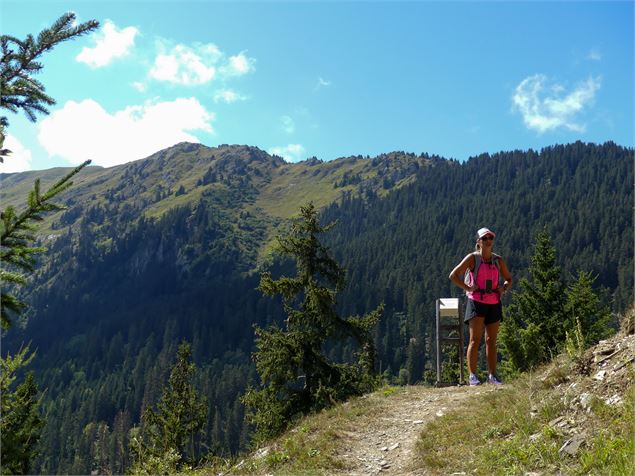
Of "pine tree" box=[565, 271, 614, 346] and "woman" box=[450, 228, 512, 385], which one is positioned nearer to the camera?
"woman" box=[450, 228, 512, 385]

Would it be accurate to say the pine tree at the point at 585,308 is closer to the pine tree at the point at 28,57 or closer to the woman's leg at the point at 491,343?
the woman's leg at the point at 491,343

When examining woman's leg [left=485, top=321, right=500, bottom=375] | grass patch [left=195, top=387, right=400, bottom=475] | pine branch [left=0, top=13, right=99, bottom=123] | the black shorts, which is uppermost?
pine branch [left=0, top=13, right=99, bottom=123]

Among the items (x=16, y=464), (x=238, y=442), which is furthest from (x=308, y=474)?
(x=238, y=442)

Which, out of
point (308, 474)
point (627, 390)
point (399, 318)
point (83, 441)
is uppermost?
point (627, 390)

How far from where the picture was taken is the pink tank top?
9219mm

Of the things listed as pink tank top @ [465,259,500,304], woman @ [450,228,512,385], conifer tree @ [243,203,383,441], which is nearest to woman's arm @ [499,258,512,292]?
woman @ [450,228,512,385]

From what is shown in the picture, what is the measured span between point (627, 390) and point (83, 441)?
496ft

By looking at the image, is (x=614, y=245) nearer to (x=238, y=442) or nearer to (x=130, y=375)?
(x=238, y=442)

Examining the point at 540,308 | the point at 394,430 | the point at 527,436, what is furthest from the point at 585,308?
the point at 527,436

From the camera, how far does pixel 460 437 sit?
22.2 ft

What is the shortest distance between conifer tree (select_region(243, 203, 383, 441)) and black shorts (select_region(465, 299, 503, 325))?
21.6ft

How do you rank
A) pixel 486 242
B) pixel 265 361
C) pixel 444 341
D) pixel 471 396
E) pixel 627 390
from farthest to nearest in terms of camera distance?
pixel 265 361
pixel 444 341
pixel 486 242
pixel 471 396
pixel 627 390

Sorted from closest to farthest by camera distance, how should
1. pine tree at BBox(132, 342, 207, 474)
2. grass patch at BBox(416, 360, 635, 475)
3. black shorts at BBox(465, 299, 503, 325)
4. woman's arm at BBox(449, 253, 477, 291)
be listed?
grass patch at BBox(416, 360, 635, 475) < woman's arm at BBox(449, 253, 477, 291) < black shorts at BBox(465, 299, 503, 325) < pine tree at BBox(132, 342, 207, 474)

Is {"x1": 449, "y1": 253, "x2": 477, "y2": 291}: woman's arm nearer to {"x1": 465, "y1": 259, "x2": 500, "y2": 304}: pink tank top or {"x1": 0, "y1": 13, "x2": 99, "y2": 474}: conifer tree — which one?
{"x1": 465, "y1": 259, "x2": 500, "y2": 304}: pink tank top
